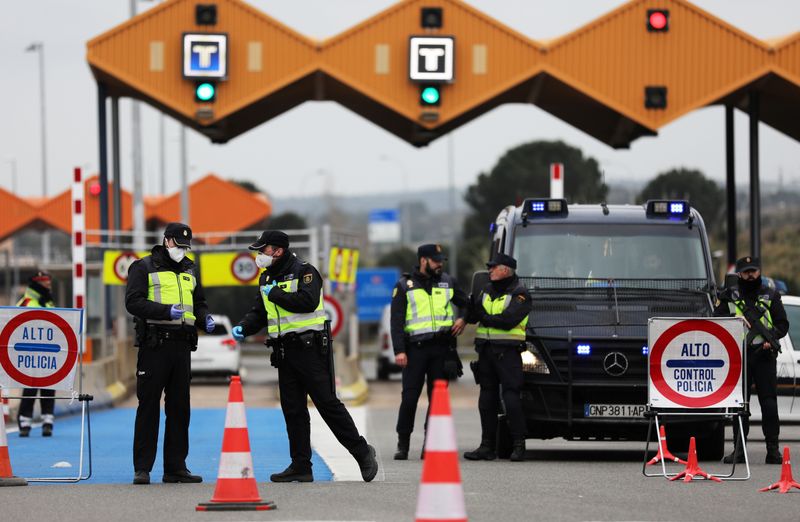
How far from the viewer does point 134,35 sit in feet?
96.0

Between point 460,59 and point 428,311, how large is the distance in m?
15.3

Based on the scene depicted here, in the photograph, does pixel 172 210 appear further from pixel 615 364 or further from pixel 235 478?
pixel 235 478

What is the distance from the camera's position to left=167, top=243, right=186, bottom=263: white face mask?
40.2 ft

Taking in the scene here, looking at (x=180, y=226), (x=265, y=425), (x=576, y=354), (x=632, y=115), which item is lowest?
(x=265, y=425)

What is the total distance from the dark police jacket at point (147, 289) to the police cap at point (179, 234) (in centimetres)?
15

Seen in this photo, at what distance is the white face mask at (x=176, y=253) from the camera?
40.2 ft

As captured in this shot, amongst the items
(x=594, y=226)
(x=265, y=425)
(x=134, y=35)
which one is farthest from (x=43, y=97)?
(x=594, y=226)

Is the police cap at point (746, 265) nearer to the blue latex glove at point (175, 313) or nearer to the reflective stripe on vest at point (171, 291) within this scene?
the reflective stripe on vest at point (171, 291)

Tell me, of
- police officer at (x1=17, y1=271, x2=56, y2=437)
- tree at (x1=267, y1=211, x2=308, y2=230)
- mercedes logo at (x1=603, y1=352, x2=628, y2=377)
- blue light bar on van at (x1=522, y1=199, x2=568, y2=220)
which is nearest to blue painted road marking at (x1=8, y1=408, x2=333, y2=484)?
police officer at (x1=17, y1=271, x2=56, y2=437)

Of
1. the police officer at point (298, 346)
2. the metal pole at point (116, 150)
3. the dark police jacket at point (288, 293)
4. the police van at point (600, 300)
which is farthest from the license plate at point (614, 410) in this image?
the metal pole at point (116, 150)

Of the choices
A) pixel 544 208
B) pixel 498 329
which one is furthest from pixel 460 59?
pixel 498 329

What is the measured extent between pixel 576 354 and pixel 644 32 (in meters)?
15.6

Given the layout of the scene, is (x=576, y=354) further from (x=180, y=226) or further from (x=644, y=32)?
(x=644, y=32)

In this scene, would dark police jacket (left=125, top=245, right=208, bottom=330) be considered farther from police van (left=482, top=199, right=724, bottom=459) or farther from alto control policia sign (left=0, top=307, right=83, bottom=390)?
police van (left=482, top=199, right=724, bottom=459)
